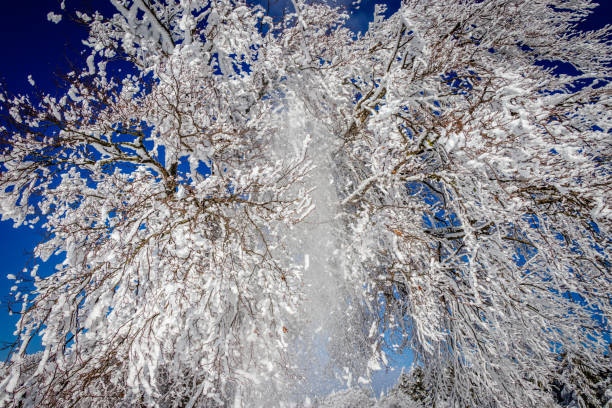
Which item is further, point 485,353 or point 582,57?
point 582,57

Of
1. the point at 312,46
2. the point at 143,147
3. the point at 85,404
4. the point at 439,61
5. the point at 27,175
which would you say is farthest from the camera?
the point at 312,46

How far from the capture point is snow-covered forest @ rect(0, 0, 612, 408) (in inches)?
98.5


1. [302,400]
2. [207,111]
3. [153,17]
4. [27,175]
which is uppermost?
[153,17]

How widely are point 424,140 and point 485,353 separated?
325 cm

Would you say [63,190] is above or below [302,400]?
above

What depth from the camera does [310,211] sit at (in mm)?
3564

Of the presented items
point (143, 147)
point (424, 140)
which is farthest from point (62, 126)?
point (424, 140)

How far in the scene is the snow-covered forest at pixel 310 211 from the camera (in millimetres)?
2502

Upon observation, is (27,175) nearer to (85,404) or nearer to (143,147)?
(143,147)

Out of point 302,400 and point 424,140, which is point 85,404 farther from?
point 424,140

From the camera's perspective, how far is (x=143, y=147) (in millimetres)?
3678

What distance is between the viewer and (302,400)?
411 cm

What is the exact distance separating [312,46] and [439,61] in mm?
3069

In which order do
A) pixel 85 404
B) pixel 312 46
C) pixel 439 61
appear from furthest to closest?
pixel 312 46 → pixel 439 61 → pixel 85 404
